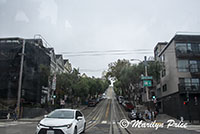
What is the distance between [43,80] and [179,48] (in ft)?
81.0

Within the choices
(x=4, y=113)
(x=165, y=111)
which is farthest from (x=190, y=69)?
(x=4, y=113)

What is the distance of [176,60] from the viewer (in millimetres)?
33938

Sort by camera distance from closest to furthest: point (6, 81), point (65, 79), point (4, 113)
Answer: point (4, 113)
point (6, 81)
point (65, 79)

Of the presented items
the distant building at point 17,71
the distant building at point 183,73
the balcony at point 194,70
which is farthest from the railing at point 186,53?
the distant building at point 17,71

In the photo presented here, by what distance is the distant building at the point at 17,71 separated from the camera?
33250mm

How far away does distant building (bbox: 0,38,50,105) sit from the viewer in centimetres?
3325

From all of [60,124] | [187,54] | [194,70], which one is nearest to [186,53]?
[187,54]

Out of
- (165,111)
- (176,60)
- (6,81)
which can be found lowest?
(165,111)

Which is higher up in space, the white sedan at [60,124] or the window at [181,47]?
the window at [181,47]

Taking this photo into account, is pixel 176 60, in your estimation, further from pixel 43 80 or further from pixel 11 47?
pixel 11 47

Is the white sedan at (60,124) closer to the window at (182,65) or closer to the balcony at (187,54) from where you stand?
the balcony at (187,54)

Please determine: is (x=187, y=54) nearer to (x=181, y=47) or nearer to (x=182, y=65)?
(x=181, y=47)

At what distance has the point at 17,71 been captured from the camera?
34.0 meters

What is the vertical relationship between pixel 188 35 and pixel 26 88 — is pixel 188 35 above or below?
above
